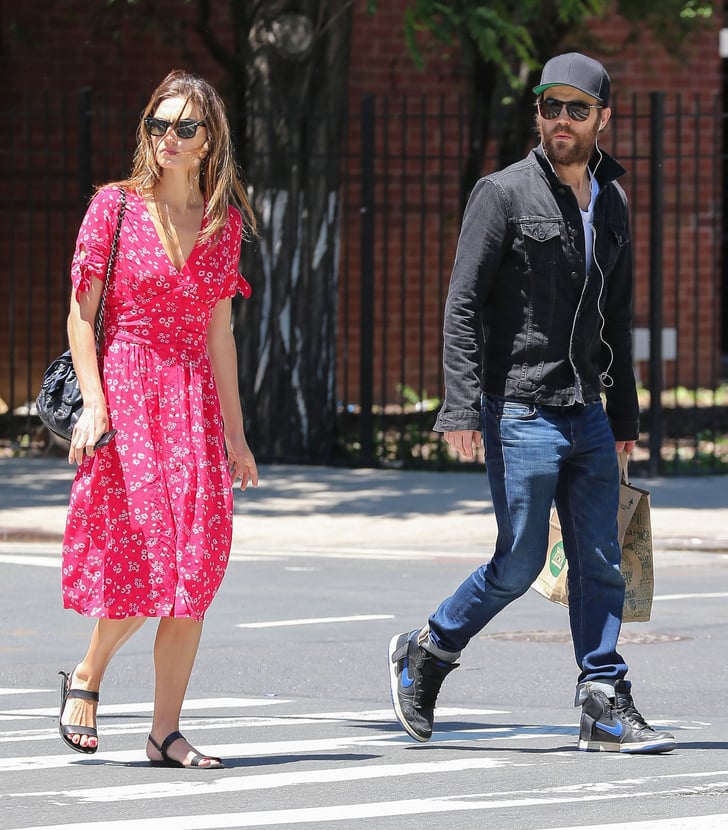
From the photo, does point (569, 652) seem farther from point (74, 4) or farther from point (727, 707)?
point (74, 4)

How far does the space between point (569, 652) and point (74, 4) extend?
13.8 metres

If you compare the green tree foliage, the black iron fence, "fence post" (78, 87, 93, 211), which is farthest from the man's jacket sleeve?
"fence post" (78, 87, 93, 211)

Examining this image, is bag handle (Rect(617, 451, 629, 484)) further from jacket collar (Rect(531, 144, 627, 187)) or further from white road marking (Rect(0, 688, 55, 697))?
white road marking (Rect(0, 688, 55, 697))

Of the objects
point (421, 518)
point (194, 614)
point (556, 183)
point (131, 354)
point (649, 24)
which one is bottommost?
point (421, 518)

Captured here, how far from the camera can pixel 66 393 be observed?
5.61 meters

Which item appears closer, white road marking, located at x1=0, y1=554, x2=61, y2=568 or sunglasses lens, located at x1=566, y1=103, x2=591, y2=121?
sunglasses lens, located at x1=566, y1=103, x2=591, y2=121

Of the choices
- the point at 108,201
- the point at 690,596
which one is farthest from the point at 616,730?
the point at 690,596

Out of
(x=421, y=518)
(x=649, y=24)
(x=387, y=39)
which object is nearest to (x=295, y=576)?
(x=421, y=518)

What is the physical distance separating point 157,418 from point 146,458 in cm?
13

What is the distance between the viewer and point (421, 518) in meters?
12.4

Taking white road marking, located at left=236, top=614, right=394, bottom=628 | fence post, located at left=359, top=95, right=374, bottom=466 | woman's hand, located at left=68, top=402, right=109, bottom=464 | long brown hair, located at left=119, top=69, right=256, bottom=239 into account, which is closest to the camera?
woman's hand, located at left=68, top=402, right=109, bottom=464

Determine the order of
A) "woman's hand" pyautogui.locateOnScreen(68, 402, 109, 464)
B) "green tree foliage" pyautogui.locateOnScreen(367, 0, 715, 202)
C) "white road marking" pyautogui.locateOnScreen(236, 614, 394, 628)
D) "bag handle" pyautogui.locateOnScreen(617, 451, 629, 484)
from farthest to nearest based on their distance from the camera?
"green tree foliage" pyautogui.locateOnScreen(367, 0, 715, 202), "white road marking" pyautogui.locateOnScreen(236, 614, 394, 628), "bag handle" pyautogui.locateOnScreen(617, 451, 629, 484), "woman's hand" pyautogui.locateOnScreen(68, 402, 109, 464)

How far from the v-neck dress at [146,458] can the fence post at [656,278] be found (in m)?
9.64

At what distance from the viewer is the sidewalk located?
38.3 feet
